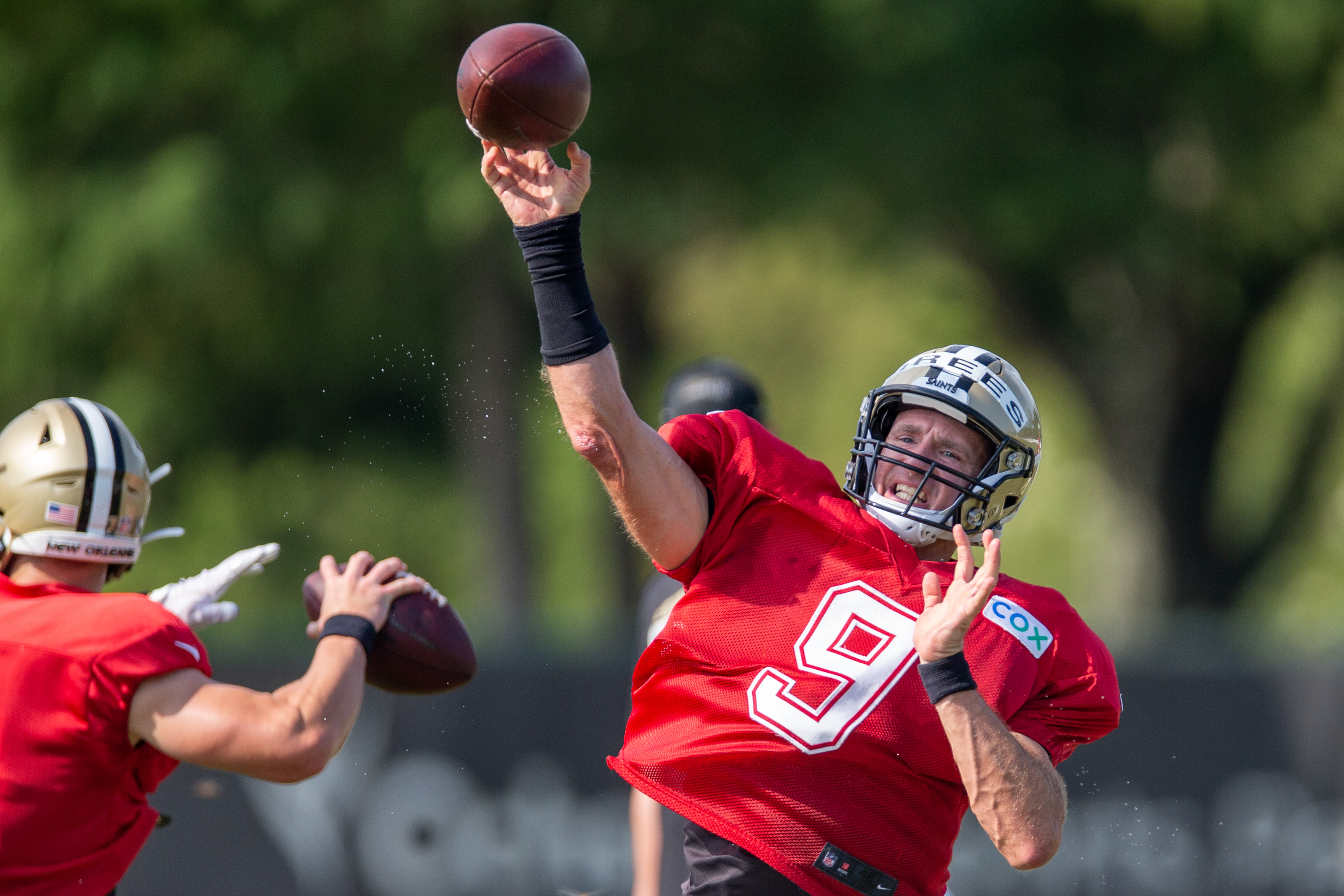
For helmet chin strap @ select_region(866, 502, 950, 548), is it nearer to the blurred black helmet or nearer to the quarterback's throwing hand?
the quarterback's throwing hand

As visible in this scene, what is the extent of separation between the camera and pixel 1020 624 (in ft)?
10.6

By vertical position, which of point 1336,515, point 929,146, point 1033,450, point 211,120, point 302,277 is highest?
point 1033,450

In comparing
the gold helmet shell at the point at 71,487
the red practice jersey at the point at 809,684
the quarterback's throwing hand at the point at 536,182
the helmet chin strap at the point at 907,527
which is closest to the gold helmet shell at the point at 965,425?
the helmet chin strap at the point at 907,527

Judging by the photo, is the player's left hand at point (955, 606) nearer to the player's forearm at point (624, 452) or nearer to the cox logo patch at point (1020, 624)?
the cox logo patch at point (1020, 624)

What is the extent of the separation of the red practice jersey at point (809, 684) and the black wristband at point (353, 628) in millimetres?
596

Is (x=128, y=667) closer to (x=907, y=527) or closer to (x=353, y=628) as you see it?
(x=353, y=628)

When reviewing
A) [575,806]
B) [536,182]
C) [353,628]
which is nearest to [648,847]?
A: [353,628]

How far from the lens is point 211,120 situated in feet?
37.1

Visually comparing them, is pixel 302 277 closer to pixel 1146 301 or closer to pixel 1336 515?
pixel 1146 301

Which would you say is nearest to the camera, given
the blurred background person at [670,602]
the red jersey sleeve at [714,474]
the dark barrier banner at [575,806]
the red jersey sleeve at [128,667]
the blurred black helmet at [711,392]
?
the red jersey sleeve at [128,667]

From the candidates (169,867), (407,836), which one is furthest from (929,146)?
(169,867)

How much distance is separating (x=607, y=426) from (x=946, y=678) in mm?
811

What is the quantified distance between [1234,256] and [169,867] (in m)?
9.61

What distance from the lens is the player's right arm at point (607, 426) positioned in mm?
2889
